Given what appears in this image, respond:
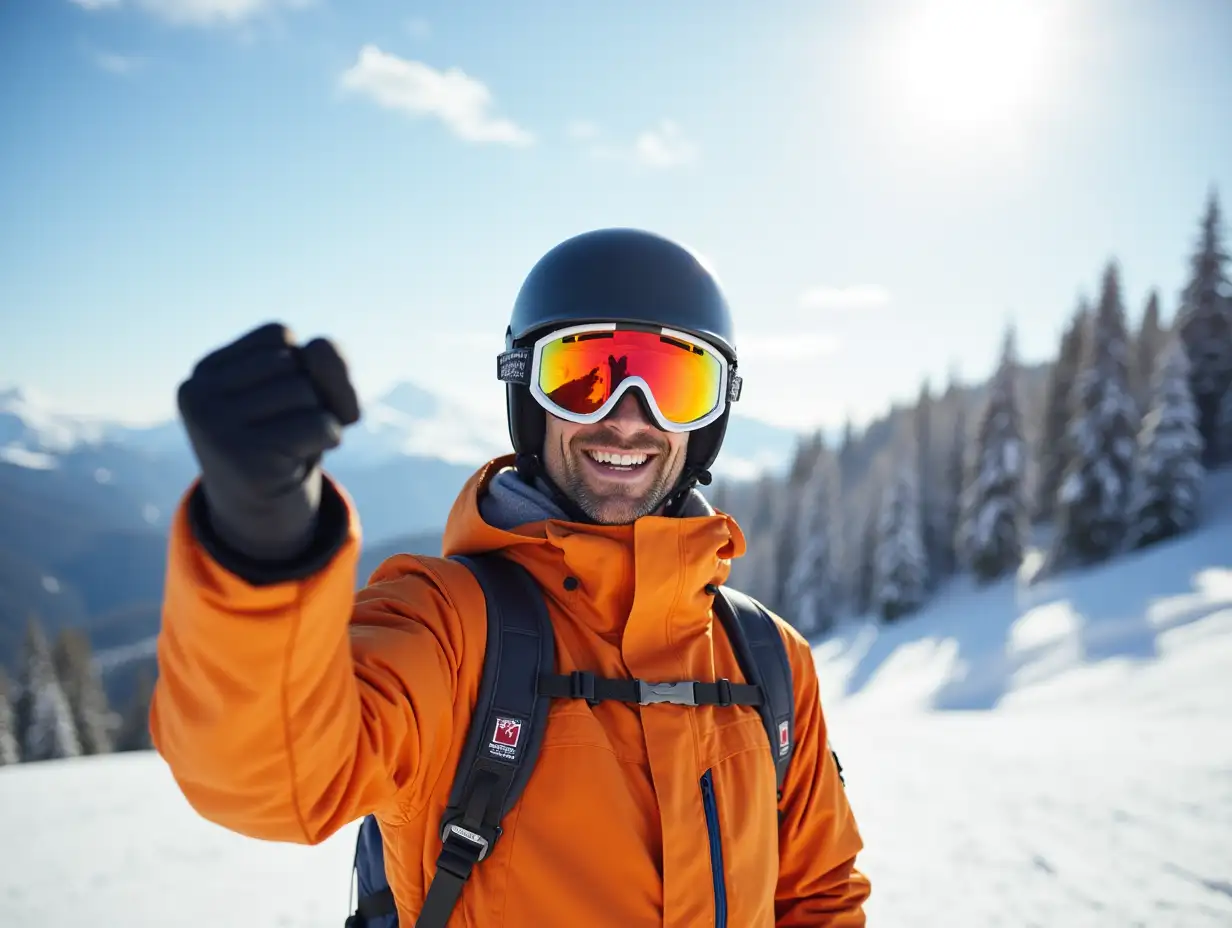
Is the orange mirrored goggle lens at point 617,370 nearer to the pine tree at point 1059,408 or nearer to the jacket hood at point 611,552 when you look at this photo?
the jacket hood at point 611,552

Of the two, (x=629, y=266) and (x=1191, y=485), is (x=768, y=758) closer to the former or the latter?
(x=629, y=266)

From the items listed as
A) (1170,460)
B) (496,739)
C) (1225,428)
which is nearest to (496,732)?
(496,739)

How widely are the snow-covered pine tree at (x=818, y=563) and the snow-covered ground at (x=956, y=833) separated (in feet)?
74.2

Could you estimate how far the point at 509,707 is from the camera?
1.84 metres

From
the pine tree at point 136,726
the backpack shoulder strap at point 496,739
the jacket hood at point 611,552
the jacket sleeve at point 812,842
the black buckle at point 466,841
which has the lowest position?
the pine tree at point 136,726

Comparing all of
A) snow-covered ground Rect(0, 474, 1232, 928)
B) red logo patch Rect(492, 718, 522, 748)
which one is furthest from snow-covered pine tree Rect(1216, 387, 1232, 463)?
red logo patch Rect(492, 718, 522, 748)

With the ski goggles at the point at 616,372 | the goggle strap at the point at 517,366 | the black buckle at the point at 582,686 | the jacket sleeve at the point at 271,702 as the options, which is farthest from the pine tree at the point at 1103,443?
the jacket sleeve at the point at 271,702

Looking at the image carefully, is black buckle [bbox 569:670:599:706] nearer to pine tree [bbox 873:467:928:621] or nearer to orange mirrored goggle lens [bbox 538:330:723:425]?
orange mirrored goggle lens [bbox 538:330:723:425]

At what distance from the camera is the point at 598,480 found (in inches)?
102

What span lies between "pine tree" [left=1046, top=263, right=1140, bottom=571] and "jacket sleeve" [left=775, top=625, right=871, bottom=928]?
2802cm

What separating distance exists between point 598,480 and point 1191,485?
29.4m

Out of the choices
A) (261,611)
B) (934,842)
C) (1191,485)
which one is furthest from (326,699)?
(1191,485)

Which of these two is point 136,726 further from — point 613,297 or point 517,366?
point 613,297

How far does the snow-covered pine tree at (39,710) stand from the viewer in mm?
28438
